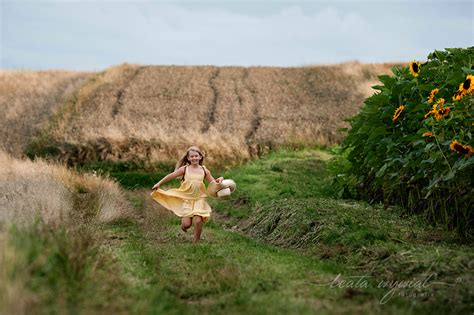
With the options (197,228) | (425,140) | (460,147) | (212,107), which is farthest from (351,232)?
(212,107)

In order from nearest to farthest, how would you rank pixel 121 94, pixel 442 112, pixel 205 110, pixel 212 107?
1. pixel 442 112
2. pixel 205 110
3. pixel 212 107
4. pixel 121 94

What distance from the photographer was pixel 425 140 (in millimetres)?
9016

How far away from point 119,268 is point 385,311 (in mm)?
2953

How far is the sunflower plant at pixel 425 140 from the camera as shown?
8.24m

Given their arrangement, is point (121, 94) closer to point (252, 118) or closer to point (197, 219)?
point (252, 118)

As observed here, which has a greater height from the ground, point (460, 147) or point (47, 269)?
point (460, 147)

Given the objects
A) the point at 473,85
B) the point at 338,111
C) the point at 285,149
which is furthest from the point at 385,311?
the point at 338,111

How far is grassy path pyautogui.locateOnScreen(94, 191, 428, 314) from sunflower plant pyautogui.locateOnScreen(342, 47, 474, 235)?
6.67ft

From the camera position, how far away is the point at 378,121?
10867mm

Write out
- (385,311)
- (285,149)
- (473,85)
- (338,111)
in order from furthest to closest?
(338,111) → (285,149) → (473,85) → (385,311)

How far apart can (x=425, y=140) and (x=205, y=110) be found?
21067 millimetres

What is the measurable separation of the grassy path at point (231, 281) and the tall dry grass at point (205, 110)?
13241mm

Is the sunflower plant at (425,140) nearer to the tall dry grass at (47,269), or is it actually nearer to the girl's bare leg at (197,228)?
the girl's bare leg at (197,228)

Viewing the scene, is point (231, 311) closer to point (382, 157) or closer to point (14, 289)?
point (14, 289)
